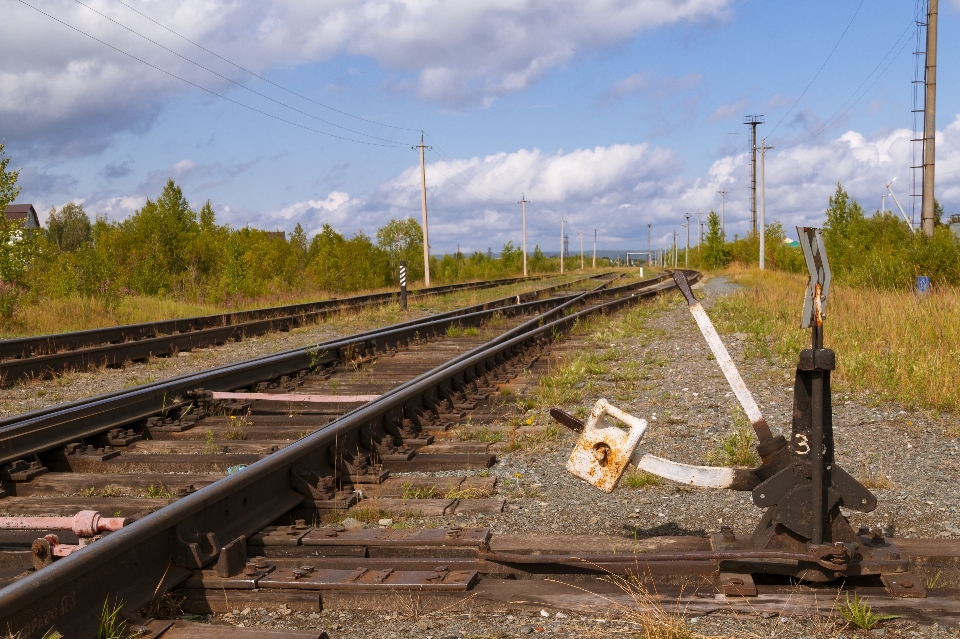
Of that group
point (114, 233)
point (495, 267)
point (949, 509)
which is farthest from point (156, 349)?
point (495, 267)

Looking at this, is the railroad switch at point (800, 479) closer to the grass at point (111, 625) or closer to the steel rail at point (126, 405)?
the grass at point (111, 625)

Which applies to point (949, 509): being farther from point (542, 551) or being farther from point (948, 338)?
point (948, 338)

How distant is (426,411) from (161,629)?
12.7ft

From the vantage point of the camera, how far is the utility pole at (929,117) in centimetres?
2280

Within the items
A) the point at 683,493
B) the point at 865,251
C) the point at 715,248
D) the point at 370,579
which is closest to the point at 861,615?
the point at 370,579

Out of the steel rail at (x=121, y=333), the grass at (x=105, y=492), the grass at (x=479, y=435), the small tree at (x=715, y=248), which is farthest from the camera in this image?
the small tree at (x=715, y=248)

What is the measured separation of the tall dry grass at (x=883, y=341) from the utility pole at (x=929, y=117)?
8905 mm

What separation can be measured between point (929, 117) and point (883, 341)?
16248mm

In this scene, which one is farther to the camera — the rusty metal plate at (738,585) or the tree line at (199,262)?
the tree line at (199,262)

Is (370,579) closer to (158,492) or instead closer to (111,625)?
(111,625)

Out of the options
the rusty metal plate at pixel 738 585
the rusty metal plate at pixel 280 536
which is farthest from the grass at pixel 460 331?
the rusty metal plate at pixel 738 585

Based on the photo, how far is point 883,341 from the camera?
978 cm

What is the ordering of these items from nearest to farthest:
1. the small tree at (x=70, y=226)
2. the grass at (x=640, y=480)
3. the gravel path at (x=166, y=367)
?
1. the grass at (x=640, y=480)
2. the gravel path at (x=166, y=367)
3. the small tree at (x=70, y=226)

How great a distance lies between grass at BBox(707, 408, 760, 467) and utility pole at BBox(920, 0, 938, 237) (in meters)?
19.9
